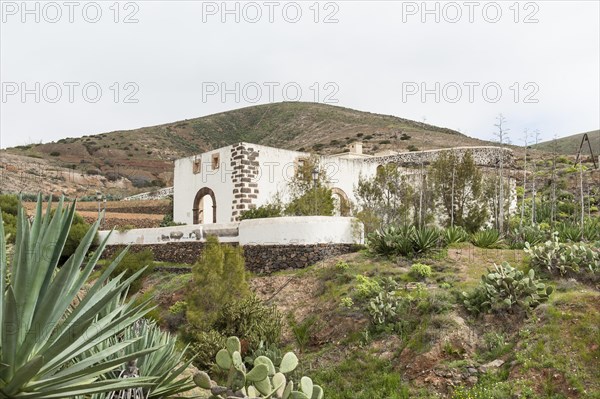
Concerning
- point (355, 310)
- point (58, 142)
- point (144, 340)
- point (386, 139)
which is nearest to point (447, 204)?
point (355, 310)

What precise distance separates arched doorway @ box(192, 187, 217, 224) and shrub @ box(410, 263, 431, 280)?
10.3 m

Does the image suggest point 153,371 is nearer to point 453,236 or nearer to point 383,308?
point 383,308

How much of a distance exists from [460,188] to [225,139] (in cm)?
6051

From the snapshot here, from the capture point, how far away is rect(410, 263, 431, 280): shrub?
41.1 ft

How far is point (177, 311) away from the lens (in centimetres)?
1382

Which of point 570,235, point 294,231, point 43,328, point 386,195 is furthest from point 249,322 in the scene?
point 386,195

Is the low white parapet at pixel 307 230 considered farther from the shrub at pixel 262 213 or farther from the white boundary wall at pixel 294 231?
the shrub at pixel 262 213

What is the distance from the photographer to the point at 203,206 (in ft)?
76.7

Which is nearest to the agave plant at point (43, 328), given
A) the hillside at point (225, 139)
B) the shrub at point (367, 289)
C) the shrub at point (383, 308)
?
the shrub at point (383, 308)

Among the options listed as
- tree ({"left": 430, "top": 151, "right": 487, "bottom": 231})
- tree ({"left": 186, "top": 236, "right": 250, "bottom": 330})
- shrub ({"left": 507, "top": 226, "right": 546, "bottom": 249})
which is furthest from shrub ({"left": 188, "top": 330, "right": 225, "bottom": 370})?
tree ({"left": 430, "top": 151, "right": 487, "bottom": 231})

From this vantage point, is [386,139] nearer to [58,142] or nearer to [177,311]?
[58,142]

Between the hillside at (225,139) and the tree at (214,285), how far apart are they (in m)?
37.6

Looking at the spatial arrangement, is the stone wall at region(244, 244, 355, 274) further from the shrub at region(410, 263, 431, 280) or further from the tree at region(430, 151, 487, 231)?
the tree at region(430, 151, 487, 231)

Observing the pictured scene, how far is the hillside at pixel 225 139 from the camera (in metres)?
56.0
